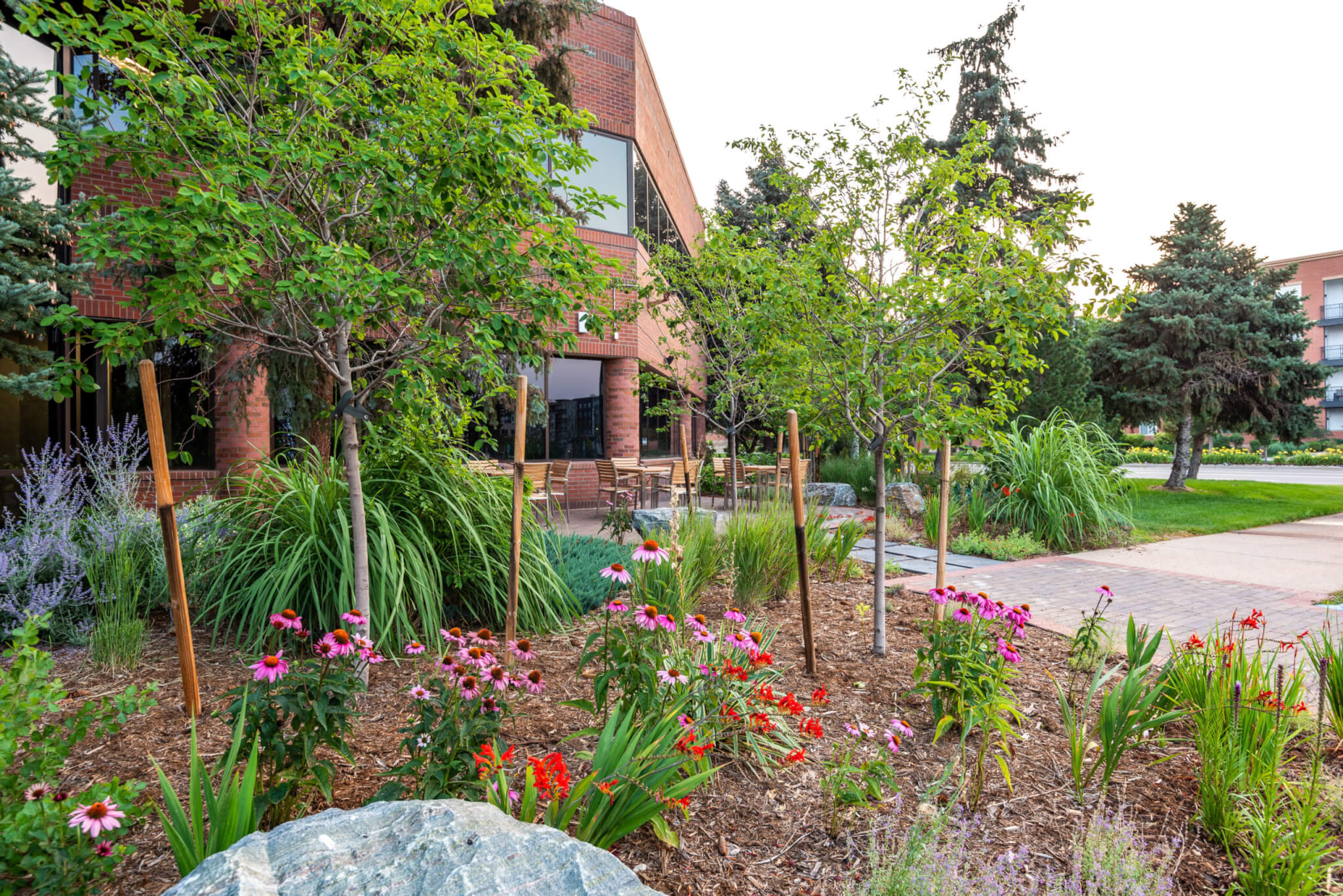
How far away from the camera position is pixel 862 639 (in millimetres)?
4285

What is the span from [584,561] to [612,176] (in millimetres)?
10343

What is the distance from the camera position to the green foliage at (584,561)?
4789 mm

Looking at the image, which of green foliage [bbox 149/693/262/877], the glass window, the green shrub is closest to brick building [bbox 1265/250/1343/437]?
the glass window

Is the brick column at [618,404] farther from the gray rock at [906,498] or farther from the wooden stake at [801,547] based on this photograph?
the wooden stake at [801,547]

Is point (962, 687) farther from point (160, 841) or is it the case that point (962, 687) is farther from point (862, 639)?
point (160, 841)

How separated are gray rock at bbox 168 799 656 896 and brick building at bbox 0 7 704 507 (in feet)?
26.6

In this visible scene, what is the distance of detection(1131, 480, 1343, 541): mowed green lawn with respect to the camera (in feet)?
31.5

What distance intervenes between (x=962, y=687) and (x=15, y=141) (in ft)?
29.8

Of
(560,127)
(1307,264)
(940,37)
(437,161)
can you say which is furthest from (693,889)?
(1307,264)

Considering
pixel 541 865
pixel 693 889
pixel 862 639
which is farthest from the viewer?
pixel 862 639

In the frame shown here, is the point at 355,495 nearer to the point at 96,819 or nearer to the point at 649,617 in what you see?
the point at 649,617

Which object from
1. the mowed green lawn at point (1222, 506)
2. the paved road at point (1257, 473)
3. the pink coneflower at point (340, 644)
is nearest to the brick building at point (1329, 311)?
the paved road at point (1257, 473)

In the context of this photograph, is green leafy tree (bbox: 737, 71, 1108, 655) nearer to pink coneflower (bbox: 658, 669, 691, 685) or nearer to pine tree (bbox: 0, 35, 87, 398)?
pink coneflower (bbox: 658, 669, 691, 685)

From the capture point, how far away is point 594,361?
13.5 metres
